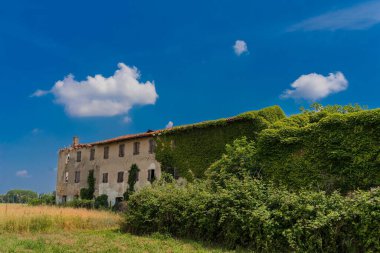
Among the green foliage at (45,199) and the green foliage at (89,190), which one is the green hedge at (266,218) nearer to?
the green foliage at (89,190)

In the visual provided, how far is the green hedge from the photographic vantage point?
11.2 m

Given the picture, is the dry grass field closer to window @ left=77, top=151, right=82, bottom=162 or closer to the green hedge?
the green hedge

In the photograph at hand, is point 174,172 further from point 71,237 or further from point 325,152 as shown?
point 71,237

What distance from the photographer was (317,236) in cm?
1157

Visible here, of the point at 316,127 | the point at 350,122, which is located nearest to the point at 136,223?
the point at 316,127

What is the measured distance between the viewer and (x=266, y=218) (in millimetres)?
12703

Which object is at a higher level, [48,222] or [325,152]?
[325,152]

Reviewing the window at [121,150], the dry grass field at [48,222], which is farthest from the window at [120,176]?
the dry grass field at [48,222]

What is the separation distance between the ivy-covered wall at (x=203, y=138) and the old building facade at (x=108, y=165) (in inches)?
82.3

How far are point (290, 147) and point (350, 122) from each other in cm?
327

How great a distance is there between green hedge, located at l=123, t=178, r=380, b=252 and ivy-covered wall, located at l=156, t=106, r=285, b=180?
11.0 m

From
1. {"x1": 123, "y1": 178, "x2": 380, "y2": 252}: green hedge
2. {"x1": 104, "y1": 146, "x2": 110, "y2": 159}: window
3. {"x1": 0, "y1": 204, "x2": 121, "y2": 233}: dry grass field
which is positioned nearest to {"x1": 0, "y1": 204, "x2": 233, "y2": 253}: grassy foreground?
{"x1": 0, "y1": 204, "x2": 121, "y2": 233}: dry grass field

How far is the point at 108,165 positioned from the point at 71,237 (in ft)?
89.5

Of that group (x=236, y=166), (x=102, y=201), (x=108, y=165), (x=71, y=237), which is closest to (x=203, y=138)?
(x=236, y=166)
